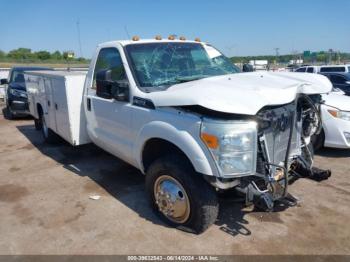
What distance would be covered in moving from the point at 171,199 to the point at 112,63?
2006 mm

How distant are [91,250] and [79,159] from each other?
3195mm

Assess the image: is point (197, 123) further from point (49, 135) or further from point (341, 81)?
point (341, 81)

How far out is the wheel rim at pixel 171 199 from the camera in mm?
3379

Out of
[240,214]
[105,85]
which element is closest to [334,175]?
[240,214]

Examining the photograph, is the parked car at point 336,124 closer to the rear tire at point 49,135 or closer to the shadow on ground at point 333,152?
the shadow on ground at point 333,152

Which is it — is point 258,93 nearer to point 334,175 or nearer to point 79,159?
point 334,175

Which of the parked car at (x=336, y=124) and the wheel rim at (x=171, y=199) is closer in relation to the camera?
the wheel rim at (x=171, y=199)

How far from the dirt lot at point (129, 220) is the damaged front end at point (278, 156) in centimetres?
38

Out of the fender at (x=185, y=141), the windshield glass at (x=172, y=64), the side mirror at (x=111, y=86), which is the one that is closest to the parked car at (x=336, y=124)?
the windshield glass at (x=172, y=64)

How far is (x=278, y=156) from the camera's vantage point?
11.2 ft

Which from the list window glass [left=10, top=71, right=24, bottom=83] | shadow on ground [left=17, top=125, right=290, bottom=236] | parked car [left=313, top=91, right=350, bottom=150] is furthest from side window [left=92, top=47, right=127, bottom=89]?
window glass [left=10, top=71, right=24, bottom=83]

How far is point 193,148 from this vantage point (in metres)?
3.00

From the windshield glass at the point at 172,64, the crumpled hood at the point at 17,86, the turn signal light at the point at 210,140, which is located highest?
the windshield glass at the point at 172,64

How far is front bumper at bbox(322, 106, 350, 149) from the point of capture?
5.66m
